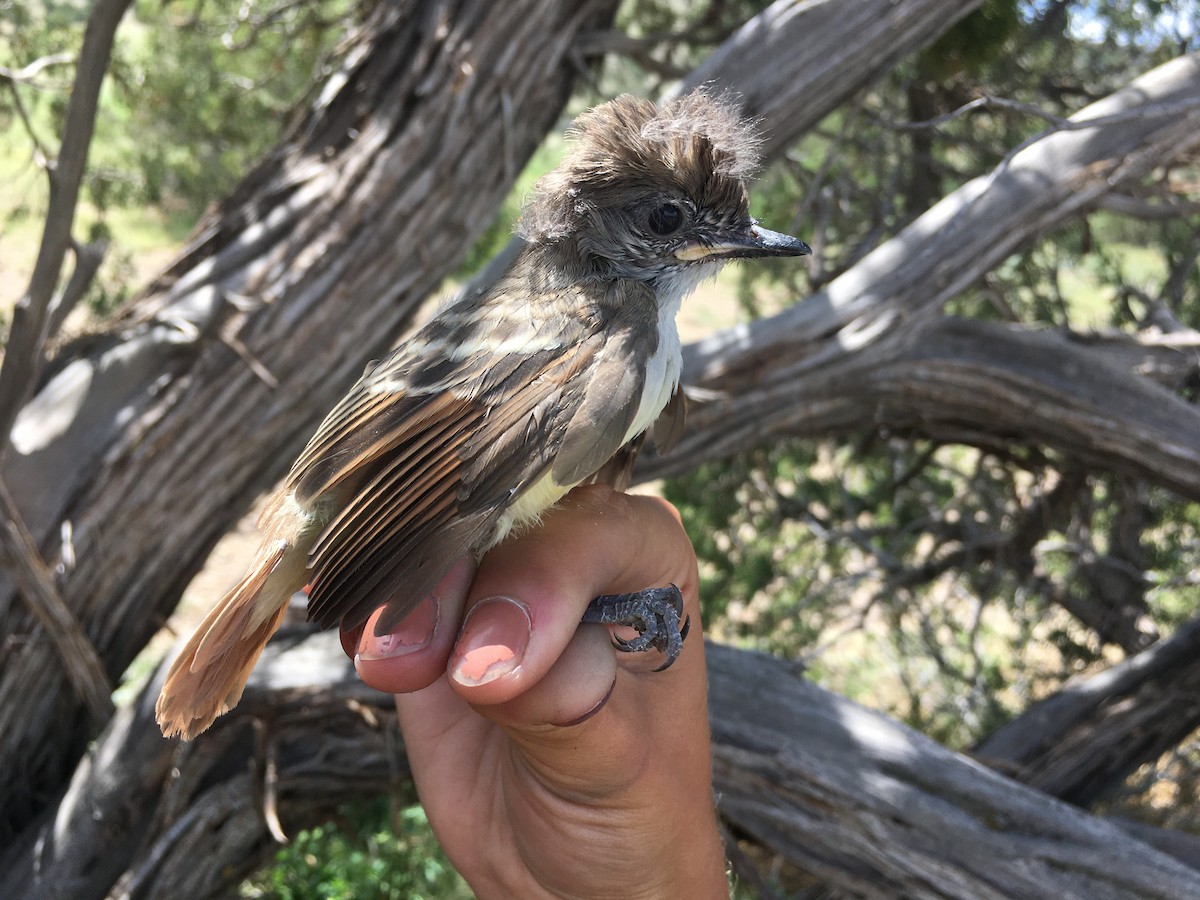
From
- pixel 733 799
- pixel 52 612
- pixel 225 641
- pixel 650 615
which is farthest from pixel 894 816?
pixel 52 612

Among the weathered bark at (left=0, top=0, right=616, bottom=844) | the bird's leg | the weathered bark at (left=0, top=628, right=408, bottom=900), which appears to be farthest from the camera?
the weathered bark at (left=0, top=0, right=616, bottom=844)

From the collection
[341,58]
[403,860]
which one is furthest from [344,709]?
[341,58]

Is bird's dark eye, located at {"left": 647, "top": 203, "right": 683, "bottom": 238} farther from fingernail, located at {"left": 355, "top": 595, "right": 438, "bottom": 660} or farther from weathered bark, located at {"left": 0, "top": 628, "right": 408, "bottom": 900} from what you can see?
weathered bark, located at {"left": 0, "top": 628, "right": 408, "bottom": 900}

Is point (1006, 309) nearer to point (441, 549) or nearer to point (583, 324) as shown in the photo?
point (583, 324)

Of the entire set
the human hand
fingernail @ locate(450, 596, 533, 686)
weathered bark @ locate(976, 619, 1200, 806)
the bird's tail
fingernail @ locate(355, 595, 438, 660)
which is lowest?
weathered bark @ locate(976, 619, 1200, 806)

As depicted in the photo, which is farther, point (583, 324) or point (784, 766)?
point (784, 766)

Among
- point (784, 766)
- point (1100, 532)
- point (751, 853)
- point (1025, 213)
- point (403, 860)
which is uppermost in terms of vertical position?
point (1025, 213)

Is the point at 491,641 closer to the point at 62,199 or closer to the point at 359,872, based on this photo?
the point at 62,199

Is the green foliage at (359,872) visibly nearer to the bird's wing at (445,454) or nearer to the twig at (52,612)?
the twig at (52,612)

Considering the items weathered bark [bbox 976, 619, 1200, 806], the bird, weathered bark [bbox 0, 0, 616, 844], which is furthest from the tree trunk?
weathered bark [bbox 976, 619, 1200, 806]
